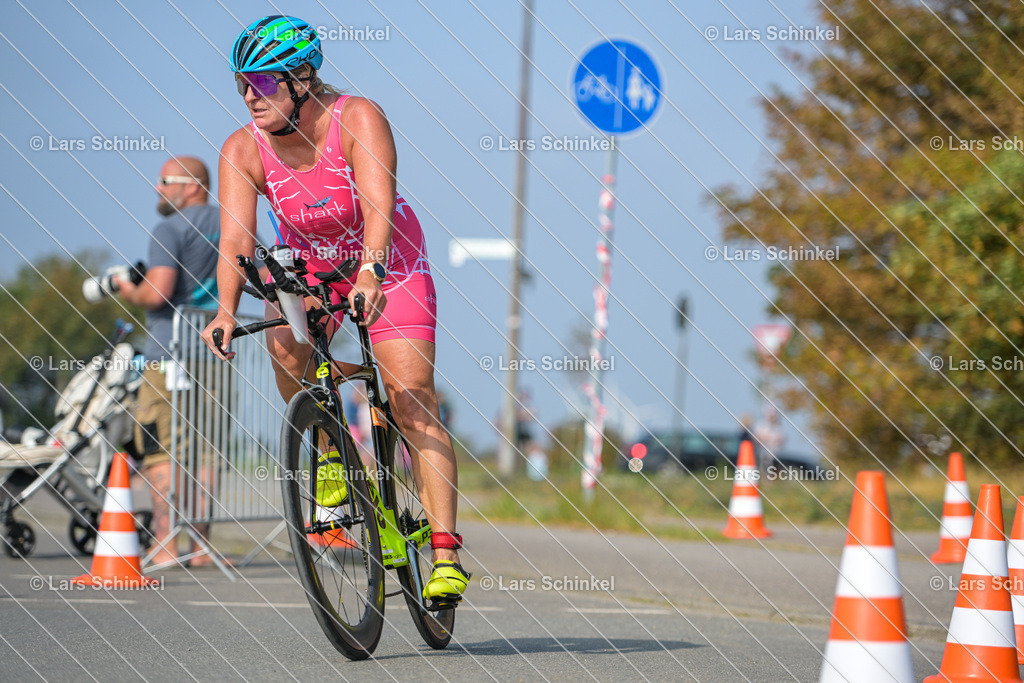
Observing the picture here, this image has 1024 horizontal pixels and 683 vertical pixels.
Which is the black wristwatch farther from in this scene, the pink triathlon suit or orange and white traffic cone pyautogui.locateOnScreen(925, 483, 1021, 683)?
orange and white traffic cone pyautogui.locateOnScreen(925, 483, 1021, 683)

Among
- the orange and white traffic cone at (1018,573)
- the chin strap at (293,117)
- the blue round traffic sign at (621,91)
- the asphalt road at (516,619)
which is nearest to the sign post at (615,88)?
the blue round traffic sign at (621,91)

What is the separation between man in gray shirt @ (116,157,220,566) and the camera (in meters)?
7.49

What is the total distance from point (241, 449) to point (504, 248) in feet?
24.6

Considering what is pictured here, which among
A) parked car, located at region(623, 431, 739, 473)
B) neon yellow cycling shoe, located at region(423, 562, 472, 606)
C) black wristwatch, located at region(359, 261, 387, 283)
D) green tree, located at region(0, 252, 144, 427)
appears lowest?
parked car, located at region(623, 431, 739, 473)

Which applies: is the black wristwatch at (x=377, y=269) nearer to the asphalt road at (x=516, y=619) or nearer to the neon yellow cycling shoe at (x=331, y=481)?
the neon yellow cycling shoe at (x=331, y=481)

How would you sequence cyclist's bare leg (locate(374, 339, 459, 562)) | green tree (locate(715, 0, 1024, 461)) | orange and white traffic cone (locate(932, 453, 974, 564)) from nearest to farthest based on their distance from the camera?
cyclist's bare leg (locate(374, 339, 459, 562))
orange and white traffic cone (locate(932, 453, 974, 564))
green tree (locate(715, 0, 1024, 461))

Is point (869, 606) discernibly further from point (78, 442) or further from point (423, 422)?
point (78, 442)

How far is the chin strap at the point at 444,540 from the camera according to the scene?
177 inches

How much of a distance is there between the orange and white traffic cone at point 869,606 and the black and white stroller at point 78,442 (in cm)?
488

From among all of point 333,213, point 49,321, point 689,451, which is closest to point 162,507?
point 333,213

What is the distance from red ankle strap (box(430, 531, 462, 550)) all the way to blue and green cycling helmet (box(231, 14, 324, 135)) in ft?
5.07

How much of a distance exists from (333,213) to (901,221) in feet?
36.7

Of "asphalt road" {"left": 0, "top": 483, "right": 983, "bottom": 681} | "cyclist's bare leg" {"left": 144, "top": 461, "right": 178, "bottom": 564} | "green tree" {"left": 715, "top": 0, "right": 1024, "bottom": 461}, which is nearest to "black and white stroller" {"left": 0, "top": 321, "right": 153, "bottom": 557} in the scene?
"cyclist's bare leg" {"left": 144, "top": 461, "right": 178, "bottom": 564}

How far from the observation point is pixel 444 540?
4.51 metres
